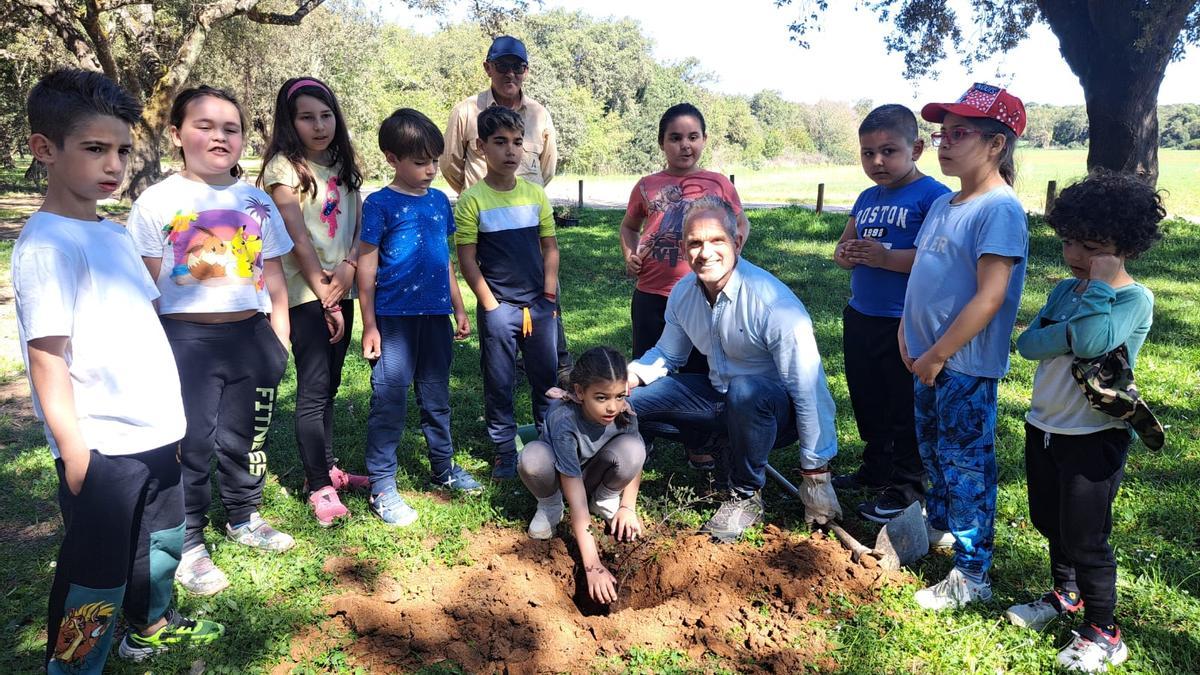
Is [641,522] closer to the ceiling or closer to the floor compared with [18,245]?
closer to the floor

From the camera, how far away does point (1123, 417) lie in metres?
2.46

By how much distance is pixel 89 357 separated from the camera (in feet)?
7.68

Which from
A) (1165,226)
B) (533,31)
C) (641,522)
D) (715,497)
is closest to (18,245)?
(641,522)

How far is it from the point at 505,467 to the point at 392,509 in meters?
0.72

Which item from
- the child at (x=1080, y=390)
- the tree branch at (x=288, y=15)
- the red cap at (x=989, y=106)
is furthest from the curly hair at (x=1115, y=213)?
the tree branch at (x=288, y=15)

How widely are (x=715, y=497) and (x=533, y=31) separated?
61.9m

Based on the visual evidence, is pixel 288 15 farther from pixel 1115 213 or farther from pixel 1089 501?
pixel 1089 501

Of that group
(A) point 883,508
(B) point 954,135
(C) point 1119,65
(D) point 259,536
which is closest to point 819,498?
(A) point 883,508

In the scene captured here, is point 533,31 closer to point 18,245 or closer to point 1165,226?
point 1165,226

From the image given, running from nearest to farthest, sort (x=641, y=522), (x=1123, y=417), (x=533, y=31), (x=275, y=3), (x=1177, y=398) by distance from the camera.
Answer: (x=1123, y=417)
(x=641, y=522)
(x=1177, y=398)
(x=275, y=3)
(x=533, y=31)

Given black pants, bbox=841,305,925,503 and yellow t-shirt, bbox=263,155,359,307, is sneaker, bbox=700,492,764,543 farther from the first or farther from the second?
yellow t-shirt, bbox=263,155,359,307

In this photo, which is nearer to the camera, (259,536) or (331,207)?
(259,536)

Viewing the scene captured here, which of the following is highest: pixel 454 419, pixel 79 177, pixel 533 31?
pixel 533 31

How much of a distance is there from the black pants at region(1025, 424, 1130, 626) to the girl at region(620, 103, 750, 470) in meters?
1.88
